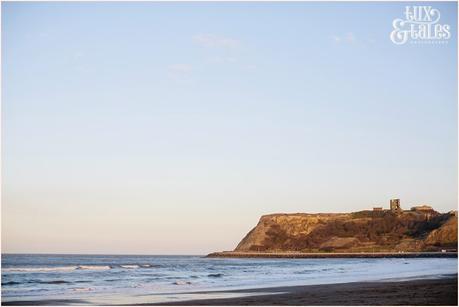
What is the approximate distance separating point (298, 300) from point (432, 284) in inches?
266

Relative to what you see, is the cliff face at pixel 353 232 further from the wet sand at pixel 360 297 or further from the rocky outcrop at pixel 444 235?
the wet sand at pixel 360 297

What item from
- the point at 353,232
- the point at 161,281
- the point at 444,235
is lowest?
the point at 161,281

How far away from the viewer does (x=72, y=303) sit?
62.3 ft

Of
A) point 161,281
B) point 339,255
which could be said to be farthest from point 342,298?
point 339,255

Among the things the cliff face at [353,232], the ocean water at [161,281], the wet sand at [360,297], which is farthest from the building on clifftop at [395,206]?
the wet sand at [360,297]

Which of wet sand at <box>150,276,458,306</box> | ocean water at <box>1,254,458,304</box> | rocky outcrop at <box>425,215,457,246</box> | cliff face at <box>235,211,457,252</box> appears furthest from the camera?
cliff face at <box>235,211,457,252</box>

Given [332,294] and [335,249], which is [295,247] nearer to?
[335,249]

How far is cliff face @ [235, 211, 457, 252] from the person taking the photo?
11488 cm

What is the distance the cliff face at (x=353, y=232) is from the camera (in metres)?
115

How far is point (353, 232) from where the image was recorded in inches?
5059

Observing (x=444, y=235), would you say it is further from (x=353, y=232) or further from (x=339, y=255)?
(x=353, y=232)

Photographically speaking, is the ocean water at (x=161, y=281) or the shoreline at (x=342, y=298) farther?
the ocean water at (x=161, y=281)

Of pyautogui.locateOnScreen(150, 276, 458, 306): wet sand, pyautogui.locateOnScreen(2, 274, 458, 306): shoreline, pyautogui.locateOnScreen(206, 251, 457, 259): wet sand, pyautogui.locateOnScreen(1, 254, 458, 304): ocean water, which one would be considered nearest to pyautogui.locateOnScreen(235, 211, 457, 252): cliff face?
pyautogui.locateOnScreen(206, 251, 457, 259): wet sand

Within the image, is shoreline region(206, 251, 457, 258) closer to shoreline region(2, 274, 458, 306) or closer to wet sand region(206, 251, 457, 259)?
wet sand region(206, 251, 457, 259)
